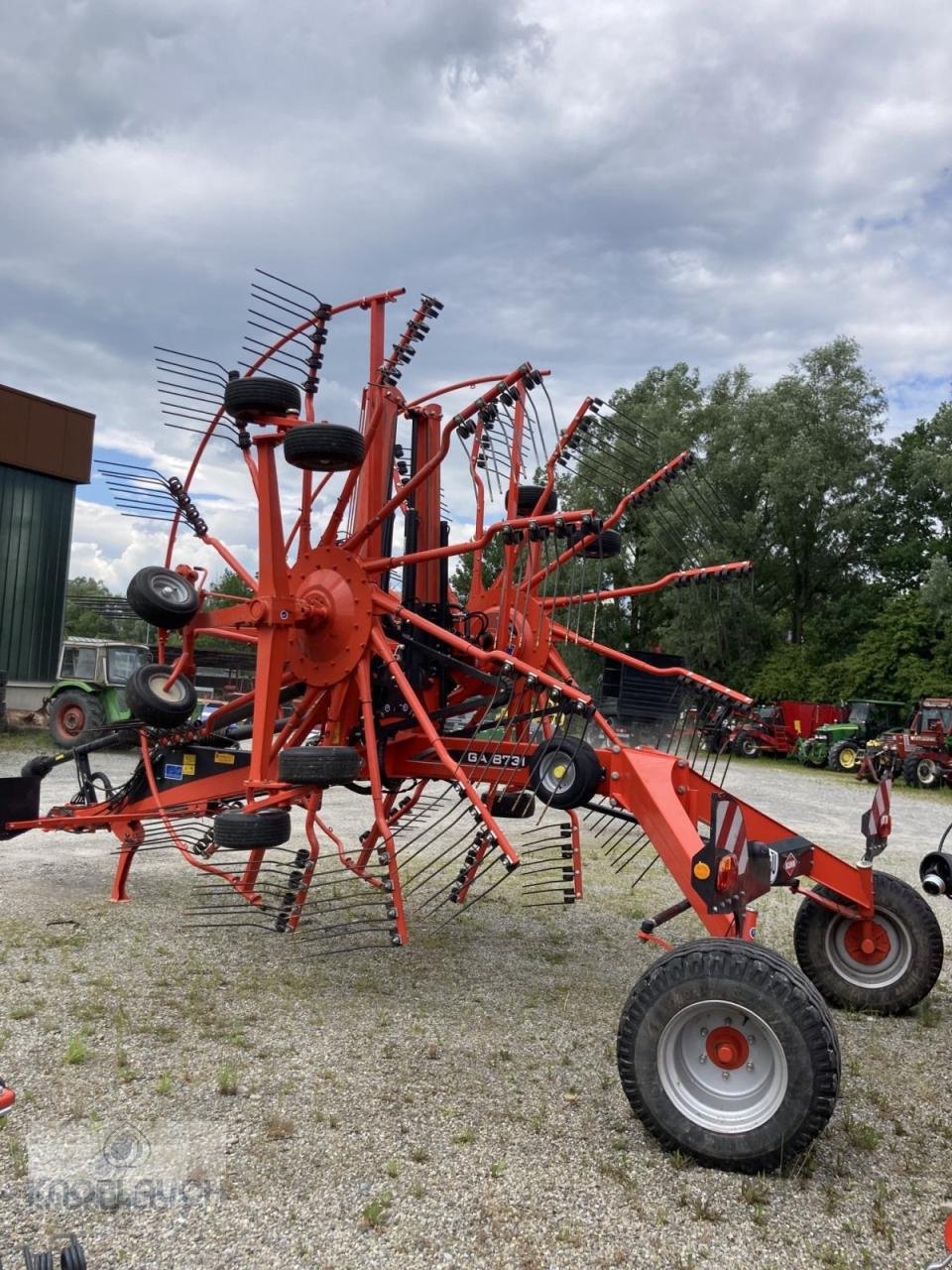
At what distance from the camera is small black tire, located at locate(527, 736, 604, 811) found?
16.4 feet

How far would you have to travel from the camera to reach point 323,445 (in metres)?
5.34

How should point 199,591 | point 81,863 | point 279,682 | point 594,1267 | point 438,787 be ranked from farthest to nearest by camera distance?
point 438,787 < point 81,863 < point 199,591 < point 279,682 < point 594,1267

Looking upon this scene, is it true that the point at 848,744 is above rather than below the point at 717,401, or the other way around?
below

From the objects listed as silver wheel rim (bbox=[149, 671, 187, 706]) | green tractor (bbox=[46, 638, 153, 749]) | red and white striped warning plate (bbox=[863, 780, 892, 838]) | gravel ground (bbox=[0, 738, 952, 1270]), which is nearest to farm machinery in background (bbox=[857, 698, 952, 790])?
green tractor (bbox=[46, 638, 153, 749])

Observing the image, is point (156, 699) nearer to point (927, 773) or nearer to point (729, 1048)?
point (729, 1048)

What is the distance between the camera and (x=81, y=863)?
9.00m

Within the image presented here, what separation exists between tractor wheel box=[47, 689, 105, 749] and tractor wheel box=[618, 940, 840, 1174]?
16.7m

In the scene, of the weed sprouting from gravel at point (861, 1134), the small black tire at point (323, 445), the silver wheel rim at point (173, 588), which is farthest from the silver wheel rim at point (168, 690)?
the weed sprouting from gravel at point (861, 1134)

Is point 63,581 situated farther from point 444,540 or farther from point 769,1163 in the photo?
point 769,1163

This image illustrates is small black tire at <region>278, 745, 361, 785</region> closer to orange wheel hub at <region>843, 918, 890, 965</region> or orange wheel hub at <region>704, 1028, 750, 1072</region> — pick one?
orange wheel hub at <region>704, 1028, 750, 1072</region>

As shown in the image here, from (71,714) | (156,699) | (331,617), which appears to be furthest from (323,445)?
(71,714)

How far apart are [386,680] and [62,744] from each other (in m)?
14.6

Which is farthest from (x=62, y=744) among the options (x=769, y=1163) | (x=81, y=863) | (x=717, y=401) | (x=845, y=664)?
(x=717, y=401)

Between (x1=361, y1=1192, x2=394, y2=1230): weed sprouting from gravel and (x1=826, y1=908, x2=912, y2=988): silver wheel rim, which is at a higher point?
(x1=826, y1=908, x2=912, y2=988): silver wheel rim
